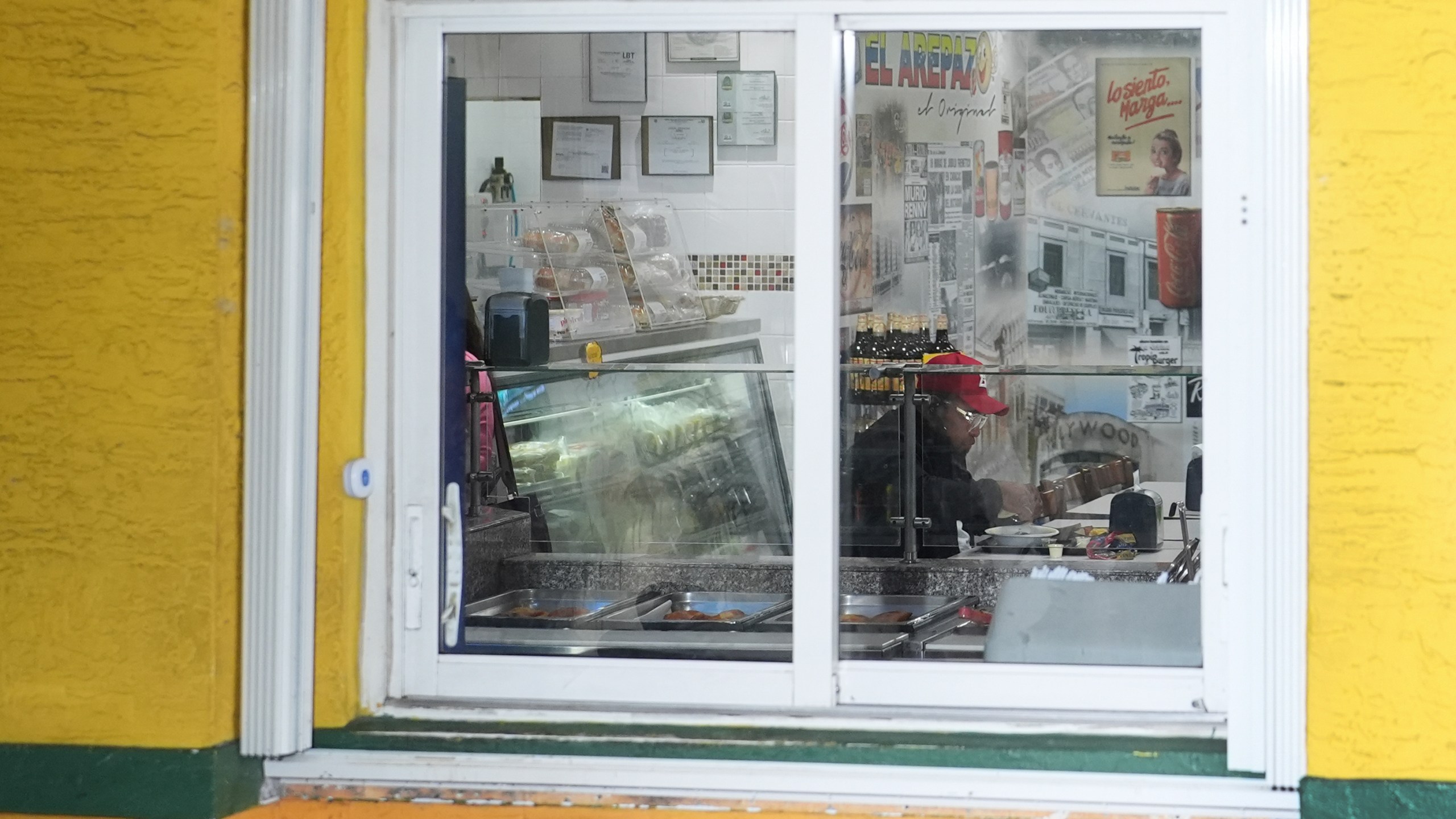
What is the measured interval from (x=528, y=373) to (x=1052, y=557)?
127cm

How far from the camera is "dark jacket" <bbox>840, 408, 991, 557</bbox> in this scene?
2783 millimetres

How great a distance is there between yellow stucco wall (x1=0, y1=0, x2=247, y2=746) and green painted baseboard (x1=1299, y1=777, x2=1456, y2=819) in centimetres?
158

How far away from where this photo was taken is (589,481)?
3.45 metres

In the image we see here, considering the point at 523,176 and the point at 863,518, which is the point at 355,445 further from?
the point at 523,176

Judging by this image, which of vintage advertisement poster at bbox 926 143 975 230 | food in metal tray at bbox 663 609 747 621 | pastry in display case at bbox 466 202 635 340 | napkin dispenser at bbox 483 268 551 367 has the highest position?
vintage advertisement poster at bbox 926 143 975 230

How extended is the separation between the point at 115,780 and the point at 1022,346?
8.88ft

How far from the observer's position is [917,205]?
3879 mm

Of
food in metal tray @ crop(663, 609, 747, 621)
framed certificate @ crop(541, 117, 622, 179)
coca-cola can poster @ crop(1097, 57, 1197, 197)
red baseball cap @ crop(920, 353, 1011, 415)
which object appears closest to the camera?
coca-cola can poster @ crop(1097, 57, 1197, 197)

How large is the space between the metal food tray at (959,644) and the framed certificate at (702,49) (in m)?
2.05

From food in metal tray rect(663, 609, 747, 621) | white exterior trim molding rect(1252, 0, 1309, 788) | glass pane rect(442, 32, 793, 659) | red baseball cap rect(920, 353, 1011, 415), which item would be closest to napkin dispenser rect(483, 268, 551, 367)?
glass pane rect(442, 32, 793, 659)

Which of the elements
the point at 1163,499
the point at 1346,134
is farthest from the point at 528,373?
the point at 1346,134

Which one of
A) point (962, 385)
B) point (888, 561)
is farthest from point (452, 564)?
point (962, 385)

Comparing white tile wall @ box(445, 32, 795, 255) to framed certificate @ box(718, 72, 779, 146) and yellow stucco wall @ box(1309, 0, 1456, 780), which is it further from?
yellow stucco wall @ box(1309, 0, 1456, 780)

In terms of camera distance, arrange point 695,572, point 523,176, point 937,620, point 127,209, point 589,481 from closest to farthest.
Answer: point 127,209, point 937,620, point 695,572, point 589,481, point 523,176
